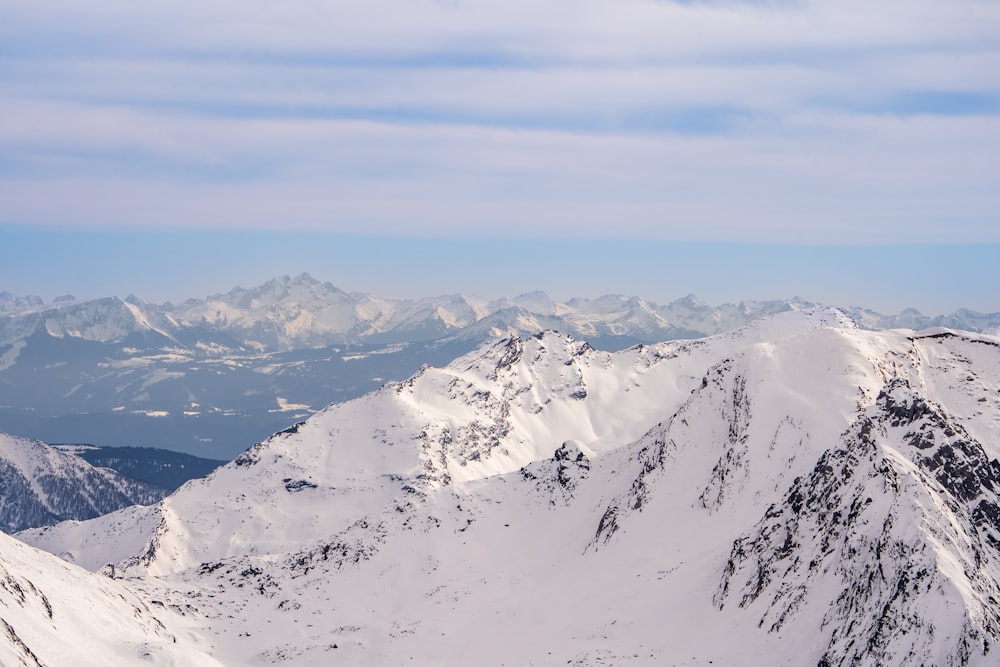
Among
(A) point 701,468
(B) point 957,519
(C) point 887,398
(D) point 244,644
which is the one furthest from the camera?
(A) point 701,468

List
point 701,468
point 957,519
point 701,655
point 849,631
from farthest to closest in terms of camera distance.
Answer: point 701,468, point 701,655, point 957,519, point 849,631

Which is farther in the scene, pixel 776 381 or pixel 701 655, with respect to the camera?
pixel 776 381

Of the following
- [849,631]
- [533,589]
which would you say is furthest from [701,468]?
[849,631]

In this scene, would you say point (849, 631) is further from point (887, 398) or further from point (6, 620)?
point (6, 620)

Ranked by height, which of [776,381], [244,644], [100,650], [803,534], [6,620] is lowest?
[244,644]

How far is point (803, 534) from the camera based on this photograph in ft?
466

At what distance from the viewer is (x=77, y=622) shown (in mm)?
152625

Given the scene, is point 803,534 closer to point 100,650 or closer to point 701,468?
point 701,468

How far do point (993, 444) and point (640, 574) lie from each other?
6776cm

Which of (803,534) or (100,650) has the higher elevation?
(803,534)

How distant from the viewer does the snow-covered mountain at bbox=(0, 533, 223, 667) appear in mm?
133500

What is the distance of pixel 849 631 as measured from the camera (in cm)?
11831

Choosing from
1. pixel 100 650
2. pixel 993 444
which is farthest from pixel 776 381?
pixel 100 650

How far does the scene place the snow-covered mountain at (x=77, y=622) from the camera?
134 meters
